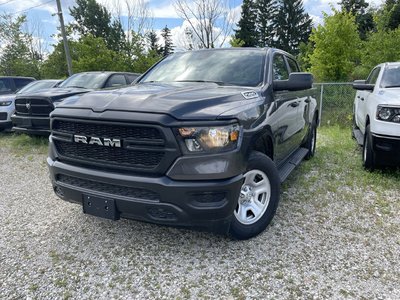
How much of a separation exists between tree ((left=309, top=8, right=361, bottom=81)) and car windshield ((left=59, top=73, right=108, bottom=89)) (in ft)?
36.5

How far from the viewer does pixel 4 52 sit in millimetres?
30125

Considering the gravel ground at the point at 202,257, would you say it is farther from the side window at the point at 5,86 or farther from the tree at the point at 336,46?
the tree at the point at 336,46

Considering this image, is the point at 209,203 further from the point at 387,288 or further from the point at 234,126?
the point at 387,288

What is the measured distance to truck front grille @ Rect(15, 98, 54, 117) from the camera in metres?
6.97

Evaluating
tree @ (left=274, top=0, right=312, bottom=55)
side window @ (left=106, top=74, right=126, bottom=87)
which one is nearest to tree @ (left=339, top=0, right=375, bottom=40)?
tree @ (left=274, top=0, right=312, bottom=55)

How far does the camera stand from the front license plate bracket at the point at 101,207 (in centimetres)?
261

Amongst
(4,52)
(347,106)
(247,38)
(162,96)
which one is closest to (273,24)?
(247,38)

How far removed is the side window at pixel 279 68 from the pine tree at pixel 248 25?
3928cm

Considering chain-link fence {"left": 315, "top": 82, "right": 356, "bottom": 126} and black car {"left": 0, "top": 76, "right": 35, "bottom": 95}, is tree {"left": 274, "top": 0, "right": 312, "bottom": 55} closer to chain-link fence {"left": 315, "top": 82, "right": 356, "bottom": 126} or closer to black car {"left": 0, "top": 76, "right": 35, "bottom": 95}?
chain-link fence {"left": 315, "top": 82, "right": 356, "bottom": 126}

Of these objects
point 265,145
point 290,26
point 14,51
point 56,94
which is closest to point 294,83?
point 265,145

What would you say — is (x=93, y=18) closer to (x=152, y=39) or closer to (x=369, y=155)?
(x=152, y=39)

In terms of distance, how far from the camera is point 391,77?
560cm

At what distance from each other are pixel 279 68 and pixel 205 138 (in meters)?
2.34

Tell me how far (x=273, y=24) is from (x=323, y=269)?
4768 cm
